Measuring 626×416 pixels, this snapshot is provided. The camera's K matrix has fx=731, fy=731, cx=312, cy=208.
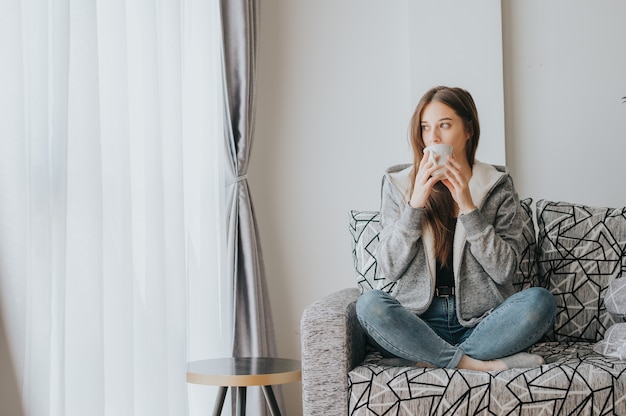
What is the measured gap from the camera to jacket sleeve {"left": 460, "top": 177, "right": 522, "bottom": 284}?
2.10m

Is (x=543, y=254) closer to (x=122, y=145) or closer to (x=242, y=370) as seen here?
(x=242, y=370)

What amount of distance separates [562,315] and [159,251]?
4.23 ft

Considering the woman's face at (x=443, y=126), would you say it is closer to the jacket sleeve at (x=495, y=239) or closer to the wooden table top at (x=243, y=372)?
the jacket sleeve at (x=495, y=239)

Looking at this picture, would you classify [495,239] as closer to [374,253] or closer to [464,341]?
[464,341]

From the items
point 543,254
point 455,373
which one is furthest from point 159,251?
point 543,254

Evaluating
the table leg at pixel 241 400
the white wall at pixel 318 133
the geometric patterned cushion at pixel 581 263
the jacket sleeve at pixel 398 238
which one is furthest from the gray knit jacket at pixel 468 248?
the white wall at pixel 318 133

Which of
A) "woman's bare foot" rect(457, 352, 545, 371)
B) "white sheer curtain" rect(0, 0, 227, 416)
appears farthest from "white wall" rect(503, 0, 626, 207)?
"white sheer curtain" rect(0, 0, 227, 416)

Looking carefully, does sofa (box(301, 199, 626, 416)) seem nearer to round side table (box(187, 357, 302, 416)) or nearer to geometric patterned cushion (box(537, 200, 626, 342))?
geometric patterned cushion (box(537, 200, 626, 342))

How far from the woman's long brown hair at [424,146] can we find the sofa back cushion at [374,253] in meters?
0.25

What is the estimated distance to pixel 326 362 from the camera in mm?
1872

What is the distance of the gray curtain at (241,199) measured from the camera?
278 centimetres

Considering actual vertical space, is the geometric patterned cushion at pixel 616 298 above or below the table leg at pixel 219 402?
above

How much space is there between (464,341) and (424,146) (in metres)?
0.64

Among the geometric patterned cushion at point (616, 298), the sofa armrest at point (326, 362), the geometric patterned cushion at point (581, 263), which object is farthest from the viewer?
the geometric patterned cushion at point (581, 263)
